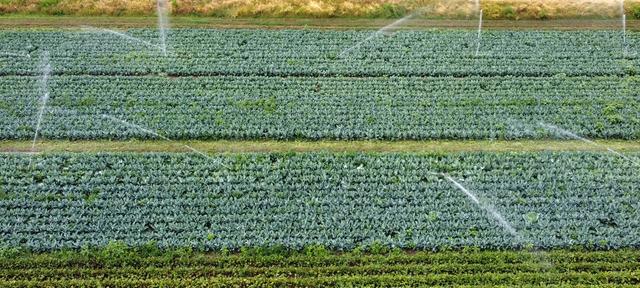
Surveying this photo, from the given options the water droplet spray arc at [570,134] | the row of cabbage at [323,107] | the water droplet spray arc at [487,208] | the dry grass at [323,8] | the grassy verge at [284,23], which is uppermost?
the dry grass at [323,8]

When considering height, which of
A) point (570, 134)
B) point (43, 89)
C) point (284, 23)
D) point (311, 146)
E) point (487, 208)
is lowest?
point (487, 208)

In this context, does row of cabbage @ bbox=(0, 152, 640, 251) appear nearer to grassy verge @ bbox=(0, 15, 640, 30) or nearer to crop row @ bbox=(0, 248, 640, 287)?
crop row @ bbox=(0, 248, 640, 287)

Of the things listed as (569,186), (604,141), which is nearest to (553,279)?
(569,186)

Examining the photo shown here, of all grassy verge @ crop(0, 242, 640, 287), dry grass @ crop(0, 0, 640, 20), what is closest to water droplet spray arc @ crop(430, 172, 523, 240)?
grassy verge @ crop(0, 242, 640, 287)

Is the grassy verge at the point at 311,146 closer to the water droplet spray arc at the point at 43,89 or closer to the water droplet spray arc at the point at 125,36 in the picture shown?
the water droplet spray arc at the point at 43,89

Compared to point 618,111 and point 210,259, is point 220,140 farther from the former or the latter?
point 618,111

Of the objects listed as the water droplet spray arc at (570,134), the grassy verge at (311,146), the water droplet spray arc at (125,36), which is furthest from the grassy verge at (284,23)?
the grassy verge at (311,146)

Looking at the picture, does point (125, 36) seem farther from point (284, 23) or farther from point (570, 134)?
point (570, 134)

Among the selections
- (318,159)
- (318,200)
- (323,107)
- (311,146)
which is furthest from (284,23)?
(318,200)
